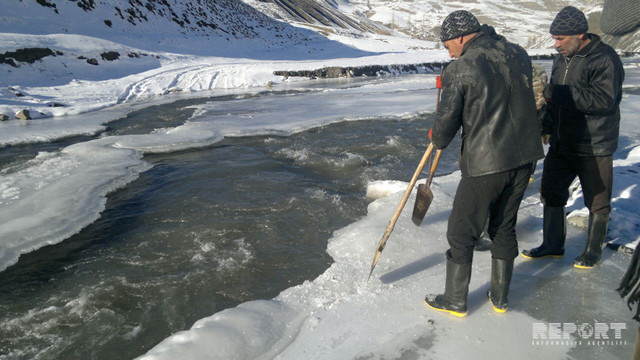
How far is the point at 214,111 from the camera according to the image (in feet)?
44.1

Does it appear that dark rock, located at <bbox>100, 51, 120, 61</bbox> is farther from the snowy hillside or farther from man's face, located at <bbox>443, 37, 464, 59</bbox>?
the snowy hillside

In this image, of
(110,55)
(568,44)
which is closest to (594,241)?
(568,44)

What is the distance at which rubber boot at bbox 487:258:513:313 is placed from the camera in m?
2.80

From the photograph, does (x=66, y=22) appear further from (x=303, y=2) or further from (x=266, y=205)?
(x=303, y=2)

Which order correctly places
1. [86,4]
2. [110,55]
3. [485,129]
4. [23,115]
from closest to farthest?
[485,129], [23,115], [110,55], [86,4]

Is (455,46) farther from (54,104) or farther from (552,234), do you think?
(54,104)

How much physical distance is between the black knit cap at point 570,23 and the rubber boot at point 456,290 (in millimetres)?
1991

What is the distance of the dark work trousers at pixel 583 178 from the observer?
3273 millimetres

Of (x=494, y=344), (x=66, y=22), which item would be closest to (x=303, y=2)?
(x=66, y=22)

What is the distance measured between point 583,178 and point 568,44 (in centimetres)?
113

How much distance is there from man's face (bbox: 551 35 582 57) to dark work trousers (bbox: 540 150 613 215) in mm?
850

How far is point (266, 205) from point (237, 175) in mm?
1533

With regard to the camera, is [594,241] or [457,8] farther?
[457,8]

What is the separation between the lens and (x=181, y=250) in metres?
4.18
